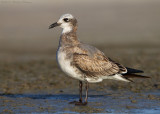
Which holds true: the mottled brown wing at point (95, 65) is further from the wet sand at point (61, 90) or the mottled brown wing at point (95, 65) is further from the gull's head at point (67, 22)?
the gull's head at point (67, 22)

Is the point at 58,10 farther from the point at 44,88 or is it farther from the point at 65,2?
the point at 44,88

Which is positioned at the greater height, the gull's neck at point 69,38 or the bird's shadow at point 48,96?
the gull's neck at point 69,38

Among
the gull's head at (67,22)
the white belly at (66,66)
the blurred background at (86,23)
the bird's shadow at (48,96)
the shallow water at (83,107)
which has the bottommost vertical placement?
Result: the shallow water at (83,107)

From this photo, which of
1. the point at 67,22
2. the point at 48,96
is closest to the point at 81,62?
the point at 67,22

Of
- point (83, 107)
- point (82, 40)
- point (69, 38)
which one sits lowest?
point (83, 107)

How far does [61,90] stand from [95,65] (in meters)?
1.97

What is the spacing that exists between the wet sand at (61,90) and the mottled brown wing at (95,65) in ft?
2.09

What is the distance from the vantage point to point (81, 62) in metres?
9.52

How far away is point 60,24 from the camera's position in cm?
1024

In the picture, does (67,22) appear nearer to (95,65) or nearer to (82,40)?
(95,65)

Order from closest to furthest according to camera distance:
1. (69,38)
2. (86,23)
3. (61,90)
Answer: (69,38) < (61,90) < (86,23)

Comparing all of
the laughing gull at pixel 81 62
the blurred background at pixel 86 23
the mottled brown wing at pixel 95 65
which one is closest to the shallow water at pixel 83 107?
the laughing gull at pixel 81 62

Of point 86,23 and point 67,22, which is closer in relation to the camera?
point 67,22

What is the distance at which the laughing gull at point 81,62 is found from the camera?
31.0 feet
